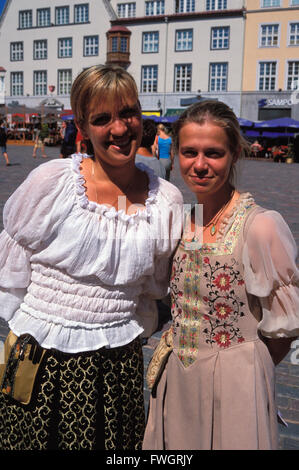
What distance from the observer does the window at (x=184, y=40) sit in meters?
39.4

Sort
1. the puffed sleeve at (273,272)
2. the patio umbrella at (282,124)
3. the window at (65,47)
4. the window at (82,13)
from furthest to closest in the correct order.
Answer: the window at (65,47), the window at (82,13), the patio umbrella at (282,124), the puffed sleeve at (273,272)

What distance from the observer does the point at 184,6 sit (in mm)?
40281

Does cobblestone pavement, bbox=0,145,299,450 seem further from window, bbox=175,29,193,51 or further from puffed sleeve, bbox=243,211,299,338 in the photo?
window, bbox=175,29,193,51

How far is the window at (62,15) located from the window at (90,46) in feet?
9.92

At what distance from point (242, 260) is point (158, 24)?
42267 mm

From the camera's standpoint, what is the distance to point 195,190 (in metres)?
1.82

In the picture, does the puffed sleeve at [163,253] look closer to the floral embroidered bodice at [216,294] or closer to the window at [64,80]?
the floral embroidered bodice at [216,294]

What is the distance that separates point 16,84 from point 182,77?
16.9 m

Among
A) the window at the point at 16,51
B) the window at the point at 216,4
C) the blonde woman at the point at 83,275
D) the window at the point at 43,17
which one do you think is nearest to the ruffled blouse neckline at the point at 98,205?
the blonde woman at the point at 83,275

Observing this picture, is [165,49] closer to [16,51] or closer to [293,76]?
[293,76]

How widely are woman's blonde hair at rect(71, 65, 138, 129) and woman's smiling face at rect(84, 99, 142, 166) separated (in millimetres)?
20

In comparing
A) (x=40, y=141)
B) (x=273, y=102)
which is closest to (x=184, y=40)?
(x=273, y=102)
